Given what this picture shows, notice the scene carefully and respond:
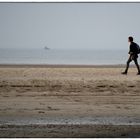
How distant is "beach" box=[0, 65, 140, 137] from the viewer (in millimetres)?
7047

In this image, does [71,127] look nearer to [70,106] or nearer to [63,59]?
[70,106]

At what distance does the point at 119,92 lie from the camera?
37.5ft

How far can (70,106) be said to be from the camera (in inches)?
364

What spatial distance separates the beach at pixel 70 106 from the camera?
7047 mm

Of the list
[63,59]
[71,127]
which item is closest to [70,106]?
[71,127]

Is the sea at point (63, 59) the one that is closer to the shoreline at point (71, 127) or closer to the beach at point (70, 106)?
the beach at point (70, 106)

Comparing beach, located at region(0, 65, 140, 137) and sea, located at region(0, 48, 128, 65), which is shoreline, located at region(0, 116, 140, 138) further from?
sea, located at region(0, 48, 128, 65)

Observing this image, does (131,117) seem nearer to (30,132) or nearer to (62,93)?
(30,132)

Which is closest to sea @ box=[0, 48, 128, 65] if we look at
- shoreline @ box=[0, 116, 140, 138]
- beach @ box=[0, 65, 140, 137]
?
beach @ box=[0, 65, 140, 137]

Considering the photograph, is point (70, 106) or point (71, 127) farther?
point (70, 106)

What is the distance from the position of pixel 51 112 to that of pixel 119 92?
3372 mm

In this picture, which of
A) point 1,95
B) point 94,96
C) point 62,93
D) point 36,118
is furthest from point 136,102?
point 1,95

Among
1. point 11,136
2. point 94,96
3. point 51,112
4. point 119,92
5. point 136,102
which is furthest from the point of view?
point 119,92

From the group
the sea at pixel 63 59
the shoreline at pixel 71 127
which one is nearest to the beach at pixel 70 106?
the shoreline at pixel 71 127
